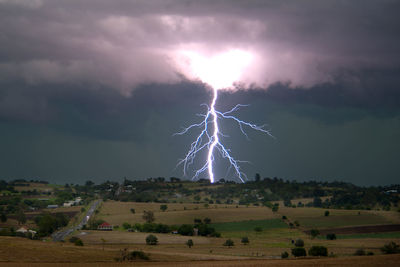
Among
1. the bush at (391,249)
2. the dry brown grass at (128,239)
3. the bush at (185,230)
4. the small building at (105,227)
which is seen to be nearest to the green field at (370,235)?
the bush at (391,249)

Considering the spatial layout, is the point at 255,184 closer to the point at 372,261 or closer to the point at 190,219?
the point at 190,219

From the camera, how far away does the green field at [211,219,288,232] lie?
8586 centimetres

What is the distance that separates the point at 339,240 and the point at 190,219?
3195 cm

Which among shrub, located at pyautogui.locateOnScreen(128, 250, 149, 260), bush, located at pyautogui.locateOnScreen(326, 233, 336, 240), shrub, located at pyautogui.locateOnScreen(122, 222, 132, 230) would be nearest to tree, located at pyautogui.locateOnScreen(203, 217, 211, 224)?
shrub, located at pyautogui.locateOnScreen(122, 222, 132, 230)

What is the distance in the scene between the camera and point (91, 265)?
44.4 meters

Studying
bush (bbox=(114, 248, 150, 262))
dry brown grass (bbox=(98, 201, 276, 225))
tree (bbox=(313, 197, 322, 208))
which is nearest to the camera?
bush (bbox=(114, 248, 150, 262))

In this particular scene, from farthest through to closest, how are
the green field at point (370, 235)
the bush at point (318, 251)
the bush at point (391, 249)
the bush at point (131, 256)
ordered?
1. the green field at point (370, 235)
2. the bush at point (391, 249)
3. the bush at point (318, 251)
4. the bush at point (131, 256)

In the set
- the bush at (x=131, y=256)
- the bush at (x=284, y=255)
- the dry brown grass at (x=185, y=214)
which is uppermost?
the dry brown grass at (x=185, y=214)

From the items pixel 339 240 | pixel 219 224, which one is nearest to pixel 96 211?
pixel 219 224

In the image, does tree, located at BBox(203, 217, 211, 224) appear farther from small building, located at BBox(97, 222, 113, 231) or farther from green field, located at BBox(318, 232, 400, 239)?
green field, located at BBox(318, 232, 400, 239)

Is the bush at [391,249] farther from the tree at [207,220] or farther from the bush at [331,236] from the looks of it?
the tree at [207,220]

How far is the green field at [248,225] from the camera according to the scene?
85.9 meters

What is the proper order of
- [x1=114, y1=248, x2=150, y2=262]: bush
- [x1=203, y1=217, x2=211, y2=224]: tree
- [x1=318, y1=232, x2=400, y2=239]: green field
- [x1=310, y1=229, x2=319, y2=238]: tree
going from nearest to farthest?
[x1=114, y1=248, x2=150, y2=262]: bush → [x1=318, y1=232, x2=400, y2=239]: green field → [x1=310, y1=229, x2=319, y2=238]: tree → [x1=203, y1=217, x2=211, y2=224]: tree

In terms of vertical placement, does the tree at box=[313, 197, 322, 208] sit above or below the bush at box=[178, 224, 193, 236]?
above
